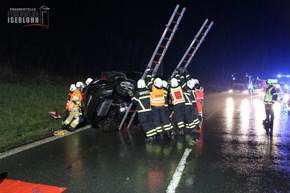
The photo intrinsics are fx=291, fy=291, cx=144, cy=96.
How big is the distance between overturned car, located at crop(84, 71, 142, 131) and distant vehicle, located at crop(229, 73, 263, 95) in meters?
24.1

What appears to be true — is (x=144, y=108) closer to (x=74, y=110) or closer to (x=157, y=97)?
(x=157, y=97)

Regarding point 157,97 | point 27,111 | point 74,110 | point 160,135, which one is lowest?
point 160,135

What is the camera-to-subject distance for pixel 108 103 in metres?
8.71

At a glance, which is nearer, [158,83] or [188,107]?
[158,83]

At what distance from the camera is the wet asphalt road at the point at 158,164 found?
15.0 feet

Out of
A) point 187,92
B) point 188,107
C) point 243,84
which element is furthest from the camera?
point 243,84

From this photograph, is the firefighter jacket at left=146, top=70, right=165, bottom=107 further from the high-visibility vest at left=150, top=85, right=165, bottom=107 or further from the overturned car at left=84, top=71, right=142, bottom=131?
the overturned car at left=84, top=71, right=142, bottom=131

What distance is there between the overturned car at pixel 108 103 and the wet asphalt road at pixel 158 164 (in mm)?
721

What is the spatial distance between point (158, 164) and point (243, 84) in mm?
27656

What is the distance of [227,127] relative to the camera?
9.84 meters

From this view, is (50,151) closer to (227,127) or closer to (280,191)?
(280,191)

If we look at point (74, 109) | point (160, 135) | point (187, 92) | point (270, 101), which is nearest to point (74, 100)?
point (74, 109)

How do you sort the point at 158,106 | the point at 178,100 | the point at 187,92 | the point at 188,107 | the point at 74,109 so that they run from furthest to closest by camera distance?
the point at 74,109 < the point at 187,92 < the point at 188,107 < the point at 178,100 < the point at 158,106

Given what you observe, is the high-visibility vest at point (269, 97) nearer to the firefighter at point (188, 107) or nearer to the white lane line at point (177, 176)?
the firefighter at point (188, 107)
